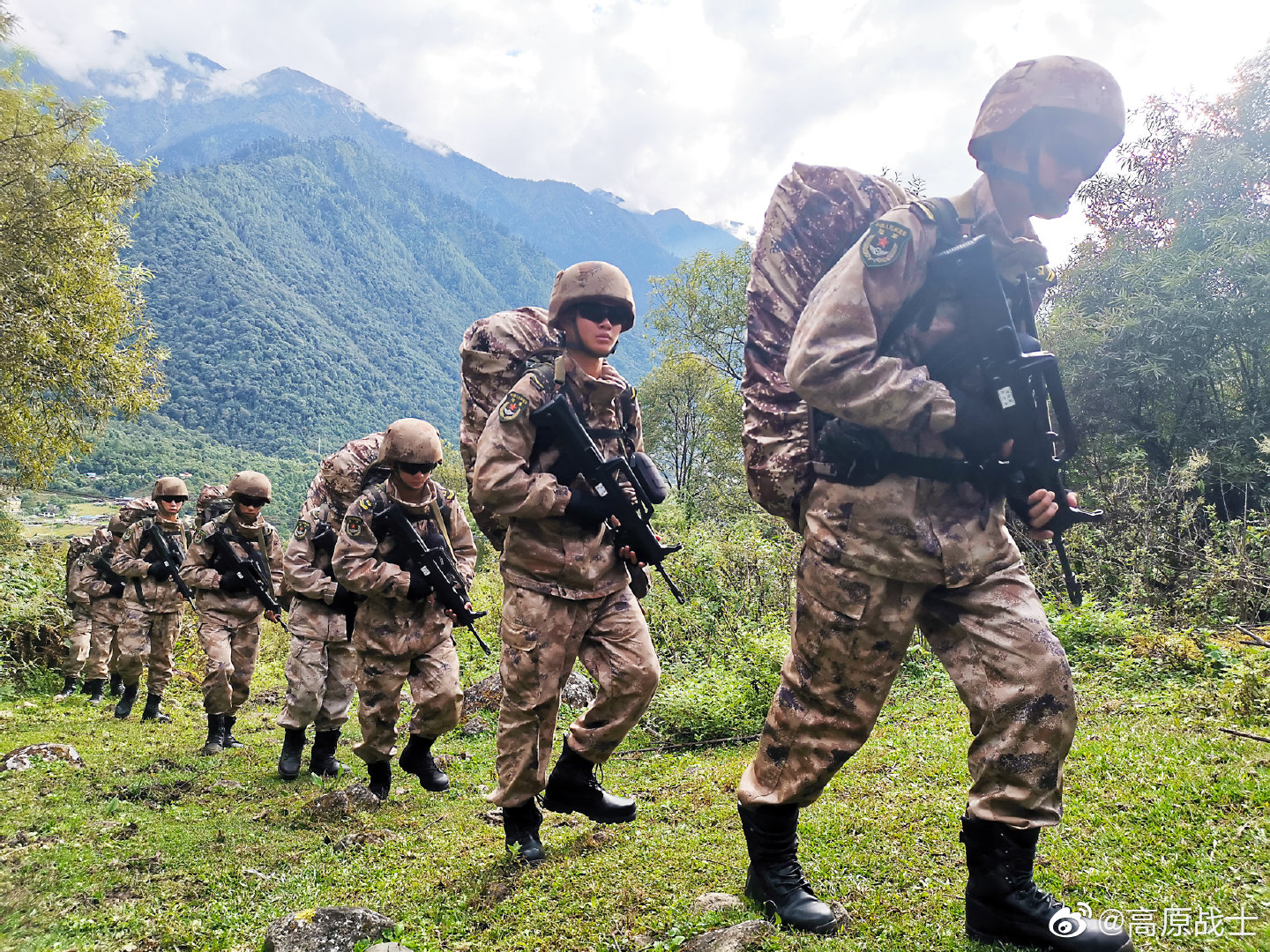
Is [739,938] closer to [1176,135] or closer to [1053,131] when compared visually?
[1053,131]

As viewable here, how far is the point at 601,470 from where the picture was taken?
12.7ft

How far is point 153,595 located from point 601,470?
26.5 feet

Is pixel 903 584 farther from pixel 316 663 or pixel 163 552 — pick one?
pixel 163 552

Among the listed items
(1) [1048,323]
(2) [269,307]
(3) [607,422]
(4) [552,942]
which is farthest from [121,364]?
(2) [269,307]

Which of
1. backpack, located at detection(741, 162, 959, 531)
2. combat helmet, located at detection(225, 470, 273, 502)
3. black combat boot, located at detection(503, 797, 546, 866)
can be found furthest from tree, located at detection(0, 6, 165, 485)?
backpack, located at detection(741, 162, 959, 531)

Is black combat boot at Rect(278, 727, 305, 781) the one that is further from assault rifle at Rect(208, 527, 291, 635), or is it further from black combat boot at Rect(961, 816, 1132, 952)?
black combat boot at Rect(961, 816, 1132, 952)

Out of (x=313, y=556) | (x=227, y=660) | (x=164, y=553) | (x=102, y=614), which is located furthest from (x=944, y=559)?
(x=102, y=614)

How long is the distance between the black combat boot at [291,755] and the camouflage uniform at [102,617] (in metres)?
5.94

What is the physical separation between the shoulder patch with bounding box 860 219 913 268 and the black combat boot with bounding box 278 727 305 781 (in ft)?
20.4

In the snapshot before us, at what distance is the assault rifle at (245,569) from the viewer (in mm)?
7812

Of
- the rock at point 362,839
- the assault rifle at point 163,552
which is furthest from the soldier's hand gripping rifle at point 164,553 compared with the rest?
the rock at point 362,839

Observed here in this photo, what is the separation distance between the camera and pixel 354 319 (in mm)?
125500

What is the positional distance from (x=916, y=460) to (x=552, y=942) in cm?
214

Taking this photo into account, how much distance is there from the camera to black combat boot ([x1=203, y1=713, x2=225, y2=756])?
7617mm
